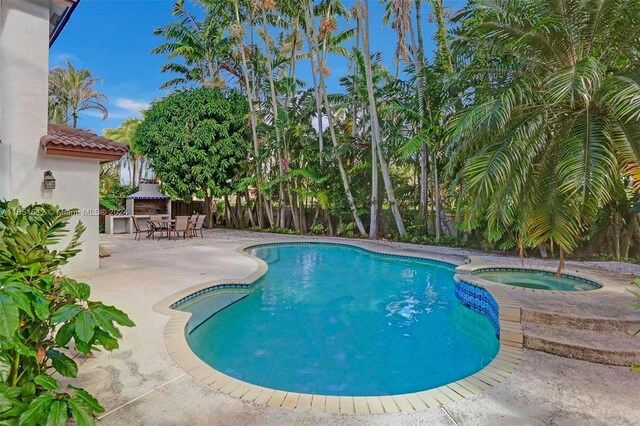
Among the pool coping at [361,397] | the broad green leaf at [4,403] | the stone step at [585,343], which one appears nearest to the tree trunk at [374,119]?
the pool coping at [361,397]

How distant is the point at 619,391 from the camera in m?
Answer: 3.13

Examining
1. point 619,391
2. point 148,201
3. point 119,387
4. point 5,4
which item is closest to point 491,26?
point 619,391

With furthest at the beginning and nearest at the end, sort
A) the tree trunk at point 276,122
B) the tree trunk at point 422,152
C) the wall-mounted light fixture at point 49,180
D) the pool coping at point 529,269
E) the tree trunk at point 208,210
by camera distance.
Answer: the tree trunk at point 208,210, the tree trunk at point 276,122, the tree trunk at point 422,152, the wall-mounted light fixture at point 49,180, the pool coping at point 529,269

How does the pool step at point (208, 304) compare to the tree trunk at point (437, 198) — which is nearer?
the pool step at point (208, 304)

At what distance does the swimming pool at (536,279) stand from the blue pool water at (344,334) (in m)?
0.96

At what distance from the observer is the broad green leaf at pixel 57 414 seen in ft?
5.70

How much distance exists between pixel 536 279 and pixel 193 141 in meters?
15.8

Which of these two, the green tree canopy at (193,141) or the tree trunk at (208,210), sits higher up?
the green tree canopy at (193,141)

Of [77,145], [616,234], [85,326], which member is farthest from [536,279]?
[77,145]

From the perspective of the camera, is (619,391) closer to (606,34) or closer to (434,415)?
(434,415)

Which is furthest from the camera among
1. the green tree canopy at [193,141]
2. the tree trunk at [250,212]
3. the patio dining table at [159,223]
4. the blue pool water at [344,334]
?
the tree trunk at [250,212]

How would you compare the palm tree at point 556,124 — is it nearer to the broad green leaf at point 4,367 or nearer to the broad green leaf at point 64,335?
the broad green leaf at point 64,335

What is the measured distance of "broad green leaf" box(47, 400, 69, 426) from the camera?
5.70ft

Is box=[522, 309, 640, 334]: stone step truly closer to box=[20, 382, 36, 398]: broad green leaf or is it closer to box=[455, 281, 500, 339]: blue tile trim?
box=[455, 281, 500, 339]: blue tile trim
